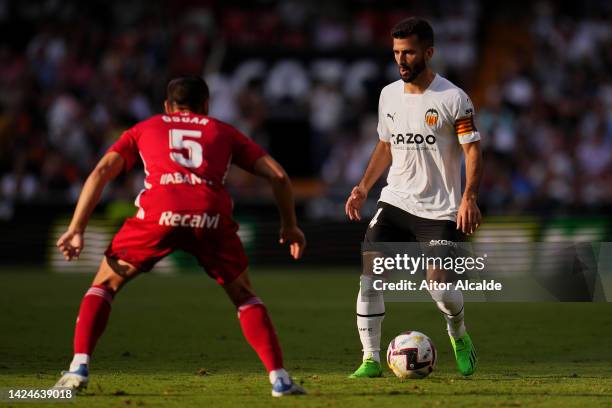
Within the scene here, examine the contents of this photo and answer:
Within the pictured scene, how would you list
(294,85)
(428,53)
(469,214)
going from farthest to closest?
(294,85)
(428,53)
(469,214)

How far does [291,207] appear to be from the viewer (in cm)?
746

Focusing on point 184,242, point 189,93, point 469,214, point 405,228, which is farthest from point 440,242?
point 189,93

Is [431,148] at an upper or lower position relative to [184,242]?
upper

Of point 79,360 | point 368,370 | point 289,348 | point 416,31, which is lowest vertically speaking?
point 289,348

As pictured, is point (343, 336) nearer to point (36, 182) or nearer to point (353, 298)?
point (353, 298)

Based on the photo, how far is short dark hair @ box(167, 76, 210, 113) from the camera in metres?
7.54

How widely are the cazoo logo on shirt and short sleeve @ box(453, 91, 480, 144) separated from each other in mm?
203

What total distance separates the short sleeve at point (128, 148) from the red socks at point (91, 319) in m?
0.77

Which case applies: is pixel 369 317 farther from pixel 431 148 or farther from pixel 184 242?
pixel 184 242

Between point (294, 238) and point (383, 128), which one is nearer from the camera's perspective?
point (294, 238)

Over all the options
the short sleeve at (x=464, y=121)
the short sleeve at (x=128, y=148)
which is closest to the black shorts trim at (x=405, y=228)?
the short sleeve at (x=464, y=121)

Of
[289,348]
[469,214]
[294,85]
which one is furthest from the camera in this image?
[294,85]

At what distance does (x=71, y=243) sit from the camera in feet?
23.9

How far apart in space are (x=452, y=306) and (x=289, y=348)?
8.39 feet
